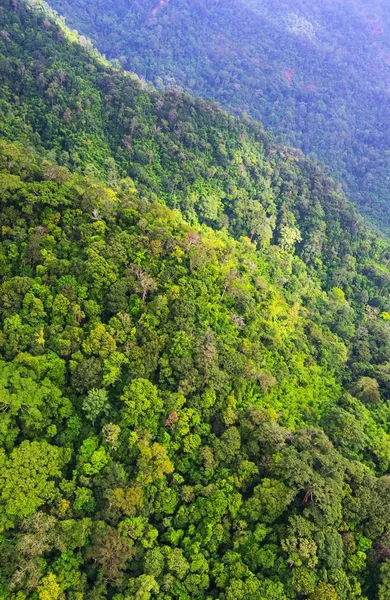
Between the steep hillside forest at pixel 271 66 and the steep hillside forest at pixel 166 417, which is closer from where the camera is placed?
the steep hillside forest at pixel 166 417

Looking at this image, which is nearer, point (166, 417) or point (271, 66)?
point (166, 417)

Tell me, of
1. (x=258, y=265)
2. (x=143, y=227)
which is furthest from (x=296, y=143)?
(x=143, y=227)

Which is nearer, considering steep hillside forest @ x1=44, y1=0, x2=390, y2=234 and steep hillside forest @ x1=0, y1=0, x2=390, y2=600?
steep hillside forest @ x1=0, y1=0, x2=390, y2=600

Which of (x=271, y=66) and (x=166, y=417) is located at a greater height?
(x=271, y=66)
